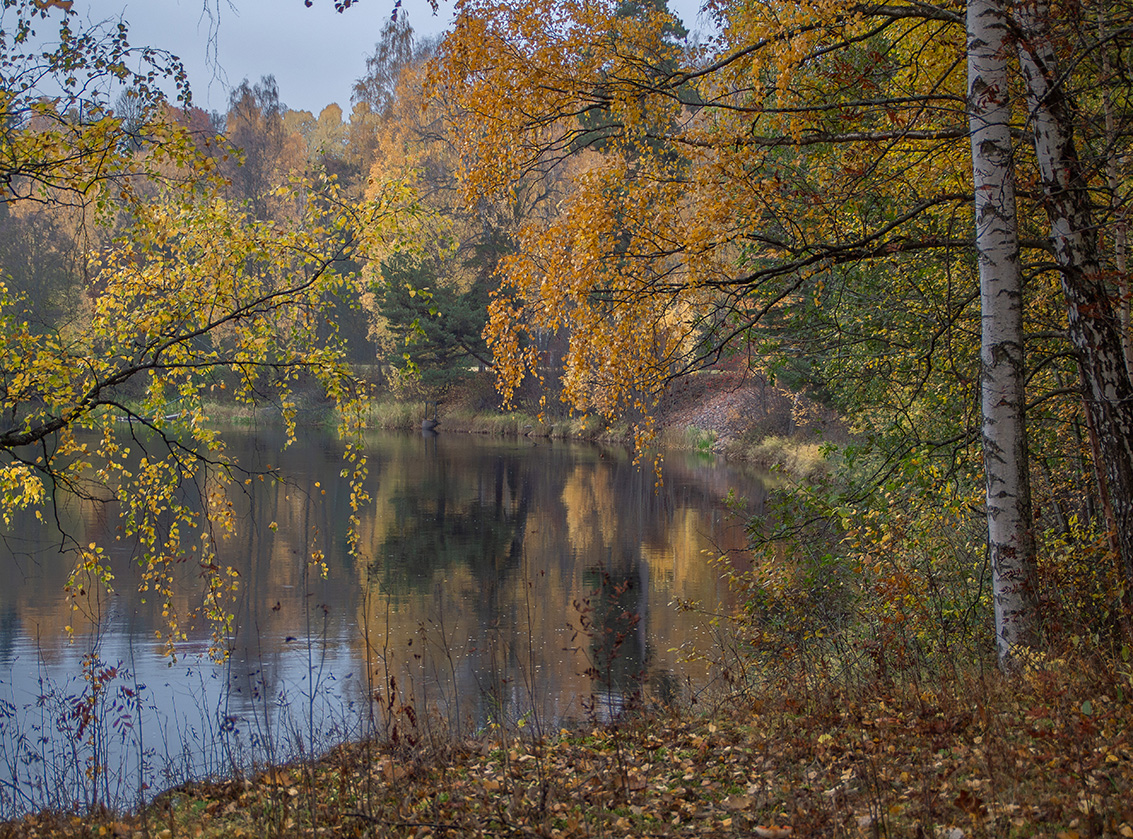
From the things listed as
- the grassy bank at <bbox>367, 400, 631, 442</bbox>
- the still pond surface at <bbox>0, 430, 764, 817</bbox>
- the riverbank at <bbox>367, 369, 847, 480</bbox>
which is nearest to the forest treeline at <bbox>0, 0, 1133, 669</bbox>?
the still pond surface at <bbox>0, 430, 764, 817</bbox>

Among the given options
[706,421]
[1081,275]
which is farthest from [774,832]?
[706,421]

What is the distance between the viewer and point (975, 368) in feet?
22.8

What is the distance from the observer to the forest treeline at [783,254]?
5.04 meters

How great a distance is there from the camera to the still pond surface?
271 inches

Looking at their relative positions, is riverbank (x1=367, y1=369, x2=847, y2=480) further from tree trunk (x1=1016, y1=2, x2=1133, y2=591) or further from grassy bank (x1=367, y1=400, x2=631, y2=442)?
tree trunk (x1=1016, y1=2, x2=1133, y2=591)

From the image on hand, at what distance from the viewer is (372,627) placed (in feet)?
39.1

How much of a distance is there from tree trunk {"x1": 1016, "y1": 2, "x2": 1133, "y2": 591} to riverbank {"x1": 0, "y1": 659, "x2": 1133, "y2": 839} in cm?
103

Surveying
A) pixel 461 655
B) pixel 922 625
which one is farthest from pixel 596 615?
pixel 922 625

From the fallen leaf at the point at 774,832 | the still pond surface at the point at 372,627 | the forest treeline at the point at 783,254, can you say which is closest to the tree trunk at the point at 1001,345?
the forest treeline at the point at 783,254

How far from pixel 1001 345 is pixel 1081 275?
0.54 meters

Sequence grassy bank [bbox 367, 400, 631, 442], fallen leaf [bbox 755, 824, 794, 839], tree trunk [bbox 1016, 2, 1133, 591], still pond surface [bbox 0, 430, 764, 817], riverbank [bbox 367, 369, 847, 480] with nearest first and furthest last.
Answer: fallen leaf [bbox 755, 824, 794, 839] → tree trunk [bbox 1016, 2, 1133, 591] → still pond surface [bbox 0, 430, 764, 817] → riverbank [bbox 367, 369, 847, 480] → grassy bank [bbox 367, 400, 631, 442]

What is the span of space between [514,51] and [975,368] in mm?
4067

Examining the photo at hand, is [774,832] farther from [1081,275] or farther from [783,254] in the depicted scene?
[783,254]

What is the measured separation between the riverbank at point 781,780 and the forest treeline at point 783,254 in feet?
1.87
